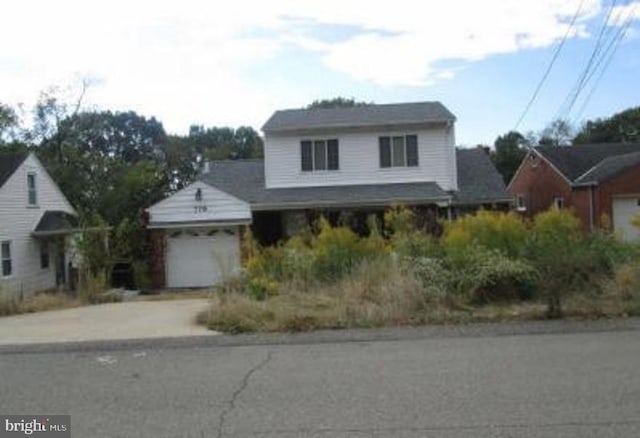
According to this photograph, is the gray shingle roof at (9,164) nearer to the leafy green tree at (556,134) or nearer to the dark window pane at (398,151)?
the dark window pane at (398,151)

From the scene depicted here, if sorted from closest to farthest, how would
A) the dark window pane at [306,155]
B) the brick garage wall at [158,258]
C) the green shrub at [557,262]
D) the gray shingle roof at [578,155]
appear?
the green shrub at [557,262] < the brick garage wall at [158,258] < the dark window pane at [306,155] < the gray shingle roof at [578,155]

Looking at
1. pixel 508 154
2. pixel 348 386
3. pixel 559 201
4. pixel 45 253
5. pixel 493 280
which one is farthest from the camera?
pixel 508 154

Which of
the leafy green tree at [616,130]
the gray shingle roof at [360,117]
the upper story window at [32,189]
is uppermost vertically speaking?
the leafy green tree at [616,130]

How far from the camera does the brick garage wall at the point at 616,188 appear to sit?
3903 centimetres

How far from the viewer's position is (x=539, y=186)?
159ft

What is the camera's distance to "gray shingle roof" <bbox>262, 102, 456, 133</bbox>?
31.4m

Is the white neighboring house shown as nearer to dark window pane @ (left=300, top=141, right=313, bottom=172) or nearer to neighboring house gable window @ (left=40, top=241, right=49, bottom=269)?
neighboring house gable window @ (left=40, top=241, right=49, bottom=269)

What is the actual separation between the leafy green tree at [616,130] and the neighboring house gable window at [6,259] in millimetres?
59591

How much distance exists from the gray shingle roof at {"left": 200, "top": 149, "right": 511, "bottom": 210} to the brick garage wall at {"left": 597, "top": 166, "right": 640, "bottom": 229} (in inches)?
295

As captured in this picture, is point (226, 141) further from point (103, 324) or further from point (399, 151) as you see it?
point (103, 324)

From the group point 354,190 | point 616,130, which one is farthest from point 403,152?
point 616,130

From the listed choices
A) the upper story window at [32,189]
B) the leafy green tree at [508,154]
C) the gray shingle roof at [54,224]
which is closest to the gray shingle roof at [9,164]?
the upper story window at [32,189]

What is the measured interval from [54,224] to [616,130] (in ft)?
196

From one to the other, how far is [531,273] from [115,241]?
64.5 feet
